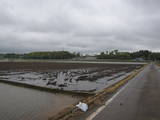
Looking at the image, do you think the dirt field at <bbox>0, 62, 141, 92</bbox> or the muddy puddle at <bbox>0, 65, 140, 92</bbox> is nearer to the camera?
the muddy puddle at <bbox>0, 65, 140, 92</bbox>

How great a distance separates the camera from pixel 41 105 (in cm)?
924

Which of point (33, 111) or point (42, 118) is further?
point (33, 111)

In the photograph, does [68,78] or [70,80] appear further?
[68,78]

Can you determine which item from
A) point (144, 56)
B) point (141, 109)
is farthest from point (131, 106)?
point (144, 56)

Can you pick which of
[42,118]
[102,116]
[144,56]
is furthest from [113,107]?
[144,56]

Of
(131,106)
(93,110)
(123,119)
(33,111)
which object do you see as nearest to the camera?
(123,119)

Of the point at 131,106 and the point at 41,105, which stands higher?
the point at 131,106

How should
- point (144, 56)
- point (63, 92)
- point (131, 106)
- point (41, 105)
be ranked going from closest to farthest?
point (131, 106)
point (41, 105)
point (63, 92)
point (144, 56)

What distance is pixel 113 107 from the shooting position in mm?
6984

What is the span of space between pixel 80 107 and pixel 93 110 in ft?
1.89

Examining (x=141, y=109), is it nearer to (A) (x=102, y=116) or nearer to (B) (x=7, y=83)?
(A) (x=102, y=116)

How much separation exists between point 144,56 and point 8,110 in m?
169

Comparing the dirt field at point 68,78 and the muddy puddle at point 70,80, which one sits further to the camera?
the dirt field at point 68,78

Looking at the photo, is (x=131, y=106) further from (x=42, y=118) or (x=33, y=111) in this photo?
(x=33, y=111)
